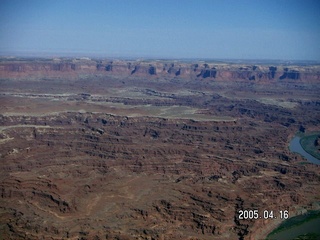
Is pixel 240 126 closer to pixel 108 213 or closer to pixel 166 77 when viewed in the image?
pixel 108 213

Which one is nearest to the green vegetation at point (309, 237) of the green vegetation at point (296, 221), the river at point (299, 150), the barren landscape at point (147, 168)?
the green vegetation at point (296, 221)

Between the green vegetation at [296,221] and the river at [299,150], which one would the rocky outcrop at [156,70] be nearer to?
the river at [299,150]

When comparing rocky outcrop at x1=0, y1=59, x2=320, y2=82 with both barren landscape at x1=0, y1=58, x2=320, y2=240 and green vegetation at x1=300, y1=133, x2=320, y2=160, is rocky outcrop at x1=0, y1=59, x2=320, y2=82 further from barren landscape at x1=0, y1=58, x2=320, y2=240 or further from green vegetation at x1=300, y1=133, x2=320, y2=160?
green vegetation at x1=300, y1=133, x2=320, y2=160

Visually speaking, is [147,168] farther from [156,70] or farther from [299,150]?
[156,70]

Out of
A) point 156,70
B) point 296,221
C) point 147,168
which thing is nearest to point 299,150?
point 296,221

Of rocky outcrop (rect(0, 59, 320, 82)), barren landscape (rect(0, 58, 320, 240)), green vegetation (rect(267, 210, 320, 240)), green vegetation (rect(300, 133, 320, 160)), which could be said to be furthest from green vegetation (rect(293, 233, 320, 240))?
rocky outcrop (rect(0, 59, 320, 82))

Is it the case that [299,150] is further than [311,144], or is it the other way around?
[311,144]
